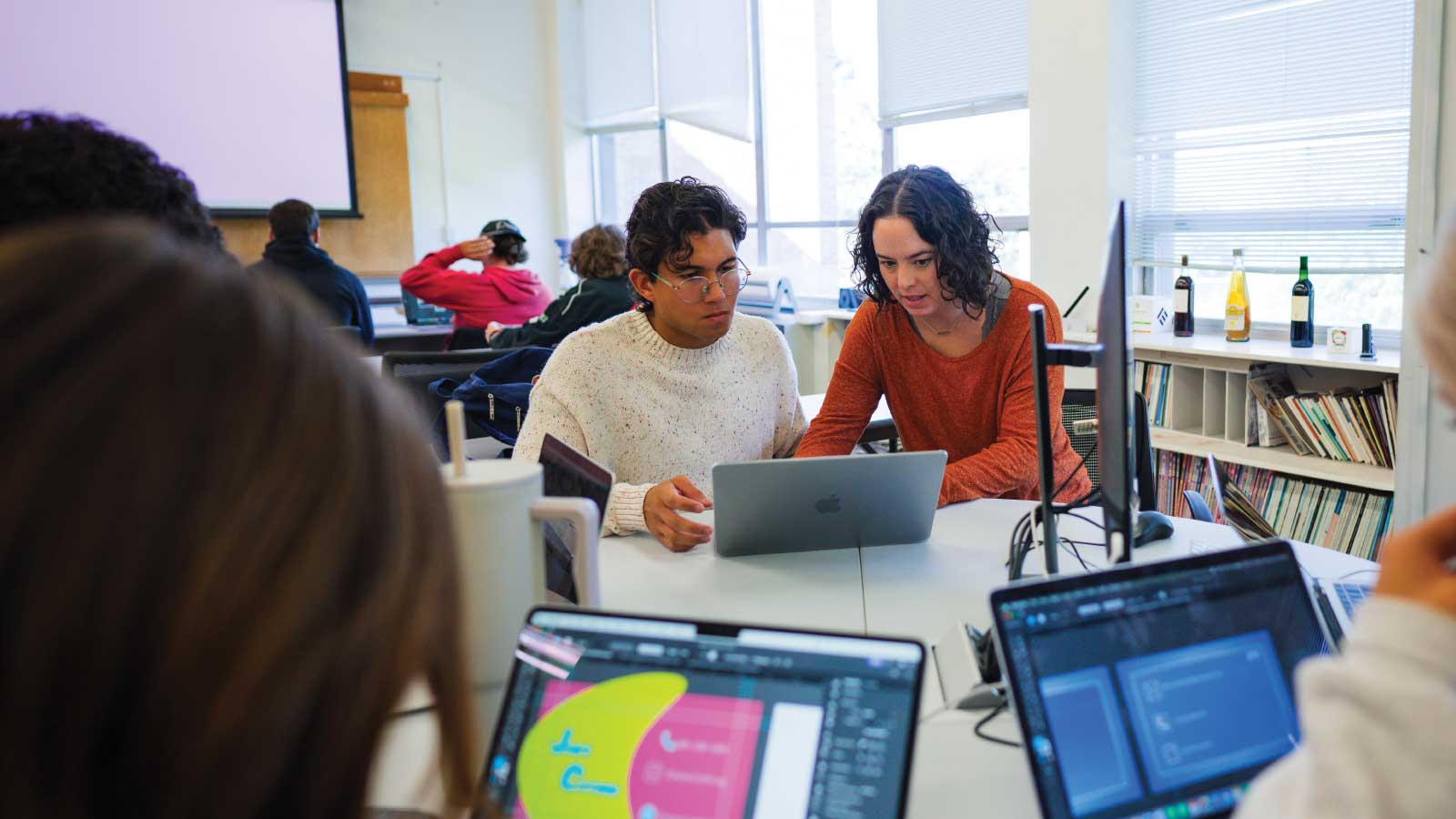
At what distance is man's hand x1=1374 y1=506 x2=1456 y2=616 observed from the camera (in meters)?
0.56

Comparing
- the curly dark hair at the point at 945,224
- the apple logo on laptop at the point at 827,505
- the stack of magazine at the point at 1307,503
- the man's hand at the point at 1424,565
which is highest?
the curly dark hair at the point at 945,224

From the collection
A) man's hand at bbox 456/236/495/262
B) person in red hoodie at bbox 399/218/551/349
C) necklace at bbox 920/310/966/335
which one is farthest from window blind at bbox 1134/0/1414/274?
man's hand at bbox 456/236/495/262

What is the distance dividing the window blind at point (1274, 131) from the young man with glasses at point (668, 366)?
2202mm

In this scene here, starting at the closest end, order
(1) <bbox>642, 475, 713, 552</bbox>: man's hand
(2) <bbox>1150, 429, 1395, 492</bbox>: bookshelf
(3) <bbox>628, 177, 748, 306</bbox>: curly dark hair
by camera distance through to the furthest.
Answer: (1) <bbox>642, 475, 713, 552</bbox>: man's hand
(3) <bbox>628, 177, 748, 306</bbox>: curly dark hair
(2) <bbox>1150, 429, 1395, 492</bbox>: bookshelf

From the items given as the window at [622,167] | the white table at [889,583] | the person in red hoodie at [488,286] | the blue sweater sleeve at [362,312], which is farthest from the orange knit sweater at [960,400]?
the window at [622,167]

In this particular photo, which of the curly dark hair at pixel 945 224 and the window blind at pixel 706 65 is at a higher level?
the window blind at pixel 706 65

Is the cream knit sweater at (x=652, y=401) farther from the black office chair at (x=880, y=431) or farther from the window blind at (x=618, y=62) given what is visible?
the window blind at (x=618, y=62)

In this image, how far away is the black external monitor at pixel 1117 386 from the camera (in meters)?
1.04

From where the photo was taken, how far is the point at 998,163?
4.41m

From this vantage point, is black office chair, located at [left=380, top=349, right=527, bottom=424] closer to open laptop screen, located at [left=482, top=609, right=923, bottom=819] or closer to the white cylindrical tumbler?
the white cylindrical tumbler

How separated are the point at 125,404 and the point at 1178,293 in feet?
11.7

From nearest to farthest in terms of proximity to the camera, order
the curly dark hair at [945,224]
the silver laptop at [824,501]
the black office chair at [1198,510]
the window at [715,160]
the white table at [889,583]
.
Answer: the white table at [889,583]
the silver laptop at [824,501]
the black office chair at [1198,510]
the curly dark hair at [945,224]
the window at [715,160]

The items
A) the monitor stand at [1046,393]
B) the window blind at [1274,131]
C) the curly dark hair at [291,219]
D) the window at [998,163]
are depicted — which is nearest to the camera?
the monitor stand at [1046,393]

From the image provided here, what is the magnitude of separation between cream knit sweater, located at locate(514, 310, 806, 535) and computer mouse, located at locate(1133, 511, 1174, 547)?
0.71 m
